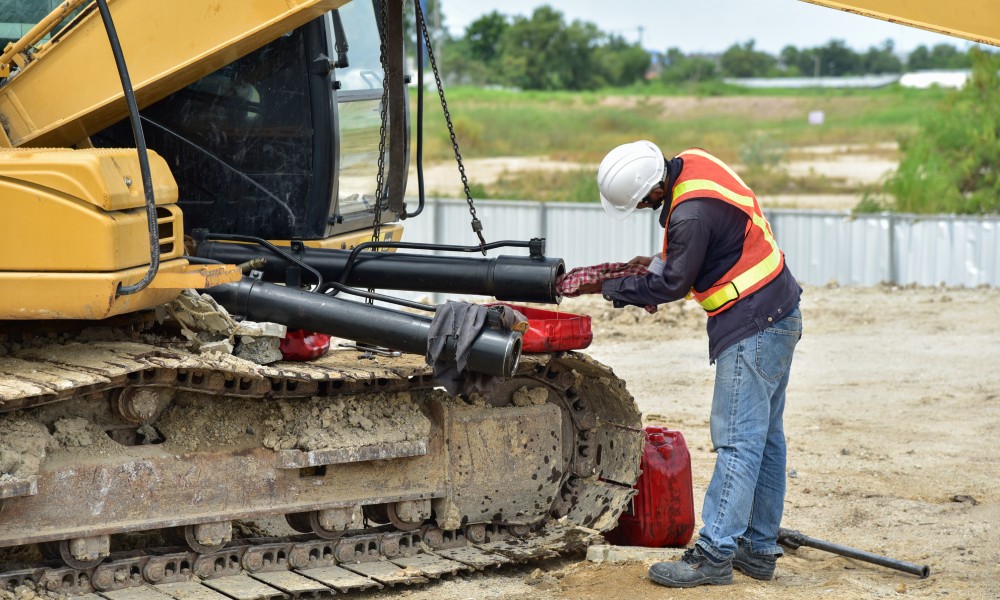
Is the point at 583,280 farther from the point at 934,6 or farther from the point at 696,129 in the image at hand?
the point at 696,129

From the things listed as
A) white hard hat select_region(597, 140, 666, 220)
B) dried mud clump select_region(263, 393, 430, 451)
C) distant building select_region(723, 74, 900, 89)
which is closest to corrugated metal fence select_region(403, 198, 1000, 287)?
dried mud clump select_region(263, 393, 430, 451)

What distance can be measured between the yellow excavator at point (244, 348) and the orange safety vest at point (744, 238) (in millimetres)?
833

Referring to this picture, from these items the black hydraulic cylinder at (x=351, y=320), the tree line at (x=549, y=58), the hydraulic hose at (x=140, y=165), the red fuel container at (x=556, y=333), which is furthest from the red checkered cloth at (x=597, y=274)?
the tree line at (x=549, y=58)

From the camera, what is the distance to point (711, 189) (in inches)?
228

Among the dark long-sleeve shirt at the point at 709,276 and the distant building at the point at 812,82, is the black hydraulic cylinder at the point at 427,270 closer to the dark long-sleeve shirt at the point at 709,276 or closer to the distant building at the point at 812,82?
the dark long-sleeve shirt at the point at 709,276

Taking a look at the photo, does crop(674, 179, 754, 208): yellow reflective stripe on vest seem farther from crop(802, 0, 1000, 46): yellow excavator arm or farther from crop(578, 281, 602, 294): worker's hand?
crop(802, 0, 1000, 46): yellow excavator arm

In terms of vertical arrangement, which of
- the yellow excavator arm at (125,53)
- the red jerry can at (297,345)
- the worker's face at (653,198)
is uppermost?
the yellow excavator arm at (125,53)

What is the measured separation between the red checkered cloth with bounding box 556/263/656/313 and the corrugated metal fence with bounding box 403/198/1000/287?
10076mm

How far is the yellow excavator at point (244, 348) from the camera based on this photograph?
5.27m

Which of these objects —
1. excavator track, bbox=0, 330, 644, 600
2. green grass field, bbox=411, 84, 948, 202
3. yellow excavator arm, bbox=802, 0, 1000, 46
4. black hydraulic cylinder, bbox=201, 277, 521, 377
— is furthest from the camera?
green grass field, bbox=411, 84, 948, 202

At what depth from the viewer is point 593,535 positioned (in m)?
6.62

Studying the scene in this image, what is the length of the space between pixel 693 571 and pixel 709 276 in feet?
4.31

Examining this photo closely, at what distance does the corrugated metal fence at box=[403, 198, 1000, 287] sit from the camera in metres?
15.8

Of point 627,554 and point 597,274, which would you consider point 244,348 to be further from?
point 627,554
